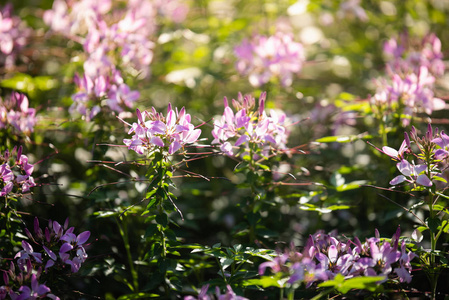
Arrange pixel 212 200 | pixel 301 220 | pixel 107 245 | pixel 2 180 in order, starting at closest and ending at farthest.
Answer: pixel 2 180
pixel 107 245
pixel 301 220
pixel 212 200

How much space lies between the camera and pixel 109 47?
198cm

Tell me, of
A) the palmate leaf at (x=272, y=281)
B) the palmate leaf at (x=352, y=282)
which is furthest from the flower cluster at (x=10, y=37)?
the palmate leaf at (x=352, y=282)

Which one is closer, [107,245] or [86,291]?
[86,291]

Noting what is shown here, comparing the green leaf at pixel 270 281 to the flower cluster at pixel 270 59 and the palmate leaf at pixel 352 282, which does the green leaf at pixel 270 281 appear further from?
the flower cluster at pixel 270 59

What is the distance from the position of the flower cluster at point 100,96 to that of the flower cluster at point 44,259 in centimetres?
49

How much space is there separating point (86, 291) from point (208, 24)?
6.01 feet

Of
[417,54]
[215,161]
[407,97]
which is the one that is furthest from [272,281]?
[417,54]

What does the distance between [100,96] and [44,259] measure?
657 mm

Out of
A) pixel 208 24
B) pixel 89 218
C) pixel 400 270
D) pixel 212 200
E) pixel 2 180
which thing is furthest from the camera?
pixel 208 24

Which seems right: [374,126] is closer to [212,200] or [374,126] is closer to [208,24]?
[212,200]

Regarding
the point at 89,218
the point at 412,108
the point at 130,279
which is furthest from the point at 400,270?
the point at 89,218

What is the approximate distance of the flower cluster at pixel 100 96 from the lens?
1644 millimetres

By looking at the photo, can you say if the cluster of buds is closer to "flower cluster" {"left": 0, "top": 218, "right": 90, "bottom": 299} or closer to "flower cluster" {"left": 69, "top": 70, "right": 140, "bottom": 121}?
"flower cluster" {"left": 0, "top": 218, "right": 90, "bottom": 299}

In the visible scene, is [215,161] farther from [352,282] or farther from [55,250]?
[352,282]
